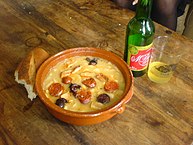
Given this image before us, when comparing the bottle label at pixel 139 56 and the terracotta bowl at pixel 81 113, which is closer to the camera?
the terracotta bowl at pixel 81 113

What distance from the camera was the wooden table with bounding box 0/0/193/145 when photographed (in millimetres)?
817

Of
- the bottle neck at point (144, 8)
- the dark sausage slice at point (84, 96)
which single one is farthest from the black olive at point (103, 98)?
the bottle neck at point (144, 8)

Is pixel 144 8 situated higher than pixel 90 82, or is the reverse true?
pixel 144 8

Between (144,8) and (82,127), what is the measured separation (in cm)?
41

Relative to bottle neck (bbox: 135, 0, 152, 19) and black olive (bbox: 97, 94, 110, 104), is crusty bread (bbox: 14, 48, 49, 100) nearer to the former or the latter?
black olive (bbox: 97, 94, 110, 104)

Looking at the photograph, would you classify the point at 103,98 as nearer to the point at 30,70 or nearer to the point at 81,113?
the point at 81,113

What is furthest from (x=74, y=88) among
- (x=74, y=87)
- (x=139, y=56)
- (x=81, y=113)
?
(x=139, y=56)

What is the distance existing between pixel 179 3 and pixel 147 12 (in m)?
1.07

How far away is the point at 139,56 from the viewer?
0.93 meters

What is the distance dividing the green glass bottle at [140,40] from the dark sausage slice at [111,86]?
118 millimetres

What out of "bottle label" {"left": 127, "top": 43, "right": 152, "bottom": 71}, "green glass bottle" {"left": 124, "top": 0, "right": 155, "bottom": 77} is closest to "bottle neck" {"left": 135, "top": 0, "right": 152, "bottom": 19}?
"green glass bottle" {"left": 124, "top": 0, "right": 155, "bottom": 77}

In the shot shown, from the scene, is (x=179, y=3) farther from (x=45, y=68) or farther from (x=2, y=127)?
(x=2, y=127)

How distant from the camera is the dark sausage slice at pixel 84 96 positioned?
0.83 meters

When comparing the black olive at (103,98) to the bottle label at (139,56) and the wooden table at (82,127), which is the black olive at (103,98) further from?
the bottle label at (139,56)
